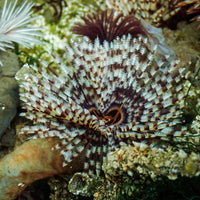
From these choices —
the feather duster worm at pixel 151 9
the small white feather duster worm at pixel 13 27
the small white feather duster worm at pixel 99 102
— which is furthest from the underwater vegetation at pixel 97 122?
the feather duster worm at pixel 151 9

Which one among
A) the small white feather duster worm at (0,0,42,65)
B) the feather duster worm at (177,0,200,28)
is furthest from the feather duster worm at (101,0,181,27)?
the small white feather duster worm at (0,0,42,65)

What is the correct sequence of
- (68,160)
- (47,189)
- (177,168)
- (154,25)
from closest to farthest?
(177,168) < (68,160) < (47,189) < (154,25)

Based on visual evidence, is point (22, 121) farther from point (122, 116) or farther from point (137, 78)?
point (137, 78)

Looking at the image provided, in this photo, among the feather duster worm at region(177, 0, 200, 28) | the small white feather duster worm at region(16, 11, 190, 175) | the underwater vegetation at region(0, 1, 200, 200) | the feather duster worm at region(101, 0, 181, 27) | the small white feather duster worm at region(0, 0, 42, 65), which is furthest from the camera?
the feather duster worm at region(101, 0, 181, 27)

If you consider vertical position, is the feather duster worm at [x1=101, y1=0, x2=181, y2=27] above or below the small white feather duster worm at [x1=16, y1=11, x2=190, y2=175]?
above

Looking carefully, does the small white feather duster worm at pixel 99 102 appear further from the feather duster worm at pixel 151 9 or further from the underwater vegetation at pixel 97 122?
the feather duster worm at pixel 151 9

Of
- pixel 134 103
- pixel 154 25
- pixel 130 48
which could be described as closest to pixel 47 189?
pixel 134 103

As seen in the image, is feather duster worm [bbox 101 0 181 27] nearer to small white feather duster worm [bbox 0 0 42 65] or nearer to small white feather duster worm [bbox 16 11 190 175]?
small white feather duster worm [bbox 16 11 190 175]

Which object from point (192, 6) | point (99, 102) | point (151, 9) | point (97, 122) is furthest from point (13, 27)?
point (192, 6)
